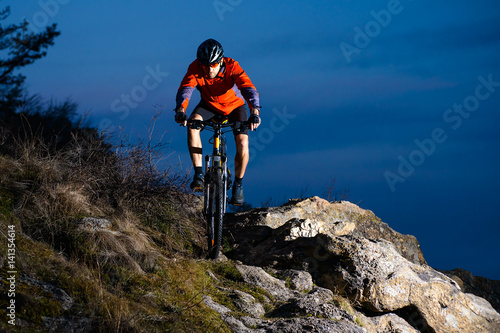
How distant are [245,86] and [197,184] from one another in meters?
1.55

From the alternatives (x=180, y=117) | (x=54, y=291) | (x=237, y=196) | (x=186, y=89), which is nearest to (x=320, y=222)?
(x=237, y=196)

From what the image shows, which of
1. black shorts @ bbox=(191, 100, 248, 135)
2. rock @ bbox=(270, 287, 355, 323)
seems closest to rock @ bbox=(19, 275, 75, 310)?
rock @ bbox=(270, 287, 355, 323)

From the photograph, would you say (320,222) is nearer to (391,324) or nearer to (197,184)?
(391,324)

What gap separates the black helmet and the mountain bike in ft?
2.75

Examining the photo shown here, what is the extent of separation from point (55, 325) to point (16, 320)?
284mm

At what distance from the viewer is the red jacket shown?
750 centimetres

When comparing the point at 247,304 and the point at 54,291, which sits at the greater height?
the point at 247,304

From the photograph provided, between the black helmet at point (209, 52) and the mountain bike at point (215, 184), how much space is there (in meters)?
0.84

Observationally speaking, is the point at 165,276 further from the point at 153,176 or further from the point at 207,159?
the point at 153,176

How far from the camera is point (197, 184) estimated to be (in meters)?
7.18

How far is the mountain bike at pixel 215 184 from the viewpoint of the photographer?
6.97 m

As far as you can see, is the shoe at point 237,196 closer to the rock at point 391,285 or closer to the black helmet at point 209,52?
the rock at point 391,285

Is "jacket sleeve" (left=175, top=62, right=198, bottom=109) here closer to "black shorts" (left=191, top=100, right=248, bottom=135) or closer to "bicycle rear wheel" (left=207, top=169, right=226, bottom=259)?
"black shorts" (left=191, top=100, right=248, bottom=135)

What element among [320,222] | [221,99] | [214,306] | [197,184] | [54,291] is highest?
[221,99]
